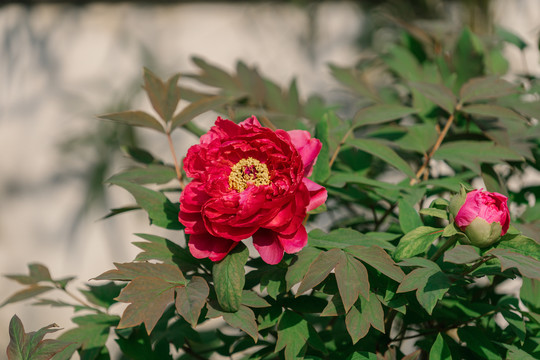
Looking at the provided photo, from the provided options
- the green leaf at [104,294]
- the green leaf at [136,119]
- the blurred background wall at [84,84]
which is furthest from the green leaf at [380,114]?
the blurred background wall at [84,84]

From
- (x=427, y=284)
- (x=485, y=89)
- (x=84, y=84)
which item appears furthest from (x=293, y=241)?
(x=84, y=84)

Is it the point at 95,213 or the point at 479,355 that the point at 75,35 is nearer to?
the point at 95,213

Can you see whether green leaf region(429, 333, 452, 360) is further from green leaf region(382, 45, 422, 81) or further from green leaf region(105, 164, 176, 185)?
green leaf region(382, 45, 422, 81)

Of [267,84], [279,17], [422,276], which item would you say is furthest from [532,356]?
[279,17]

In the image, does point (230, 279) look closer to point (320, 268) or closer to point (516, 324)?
point (320, 268)

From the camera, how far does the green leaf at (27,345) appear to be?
508 millimetres

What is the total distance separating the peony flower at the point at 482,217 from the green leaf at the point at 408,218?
0.09 meters

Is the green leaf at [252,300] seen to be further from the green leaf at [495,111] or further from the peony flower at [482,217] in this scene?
the green leaf at [495,111]

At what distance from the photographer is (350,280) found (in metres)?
0.51

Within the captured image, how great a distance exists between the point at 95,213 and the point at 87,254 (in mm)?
159

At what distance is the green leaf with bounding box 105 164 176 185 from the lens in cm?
64

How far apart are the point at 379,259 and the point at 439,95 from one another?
281mm

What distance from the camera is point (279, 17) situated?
6.64ft

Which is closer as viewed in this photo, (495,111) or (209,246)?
(209,246)
